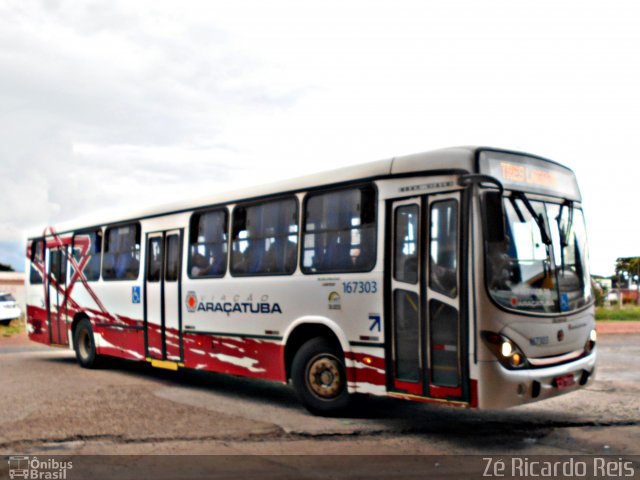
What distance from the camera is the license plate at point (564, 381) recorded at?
7.57m

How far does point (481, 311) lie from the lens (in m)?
7.20

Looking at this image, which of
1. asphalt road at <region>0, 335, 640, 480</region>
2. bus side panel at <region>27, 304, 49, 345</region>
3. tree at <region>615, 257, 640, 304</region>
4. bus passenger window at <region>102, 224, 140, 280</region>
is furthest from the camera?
tree at <region>615, 257, 640, 304</region>

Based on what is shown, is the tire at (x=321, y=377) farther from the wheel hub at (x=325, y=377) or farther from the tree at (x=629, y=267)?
the tree at (x=629, y=267)

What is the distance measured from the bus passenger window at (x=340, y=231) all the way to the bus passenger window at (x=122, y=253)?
465 centimetres

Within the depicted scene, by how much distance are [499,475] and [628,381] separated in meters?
7.24

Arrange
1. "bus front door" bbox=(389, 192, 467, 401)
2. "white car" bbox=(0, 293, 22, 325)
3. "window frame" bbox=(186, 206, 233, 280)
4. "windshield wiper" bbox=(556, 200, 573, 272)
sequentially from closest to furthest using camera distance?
"bus front door" bbox=(389, 192, 467, 401) < "windshield wiper" bbox=(556, 200, 573, 272) < "window frame" bbox=(186, 206, 233, 280) < "white car" bbox=(0, 293, 22, 325)

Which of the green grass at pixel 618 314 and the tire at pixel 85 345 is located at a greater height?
the tire at pixel 85 345

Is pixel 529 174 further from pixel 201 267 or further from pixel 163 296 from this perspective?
pixel 163 296

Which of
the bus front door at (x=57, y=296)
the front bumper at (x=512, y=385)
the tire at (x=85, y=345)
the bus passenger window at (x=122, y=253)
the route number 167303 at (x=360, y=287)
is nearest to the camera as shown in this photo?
the front bumper at (x=512, y=385)

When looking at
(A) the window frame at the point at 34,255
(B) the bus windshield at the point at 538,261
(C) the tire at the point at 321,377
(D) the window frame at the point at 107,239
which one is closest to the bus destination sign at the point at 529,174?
(B) the bus windshield at the point at 538,261

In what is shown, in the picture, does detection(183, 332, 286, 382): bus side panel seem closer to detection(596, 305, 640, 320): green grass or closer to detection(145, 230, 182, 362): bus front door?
detection(145, 230, 182, 362): bus front door

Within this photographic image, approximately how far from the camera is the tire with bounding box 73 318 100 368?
553 inches

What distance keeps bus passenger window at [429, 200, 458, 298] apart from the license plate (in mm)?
1401

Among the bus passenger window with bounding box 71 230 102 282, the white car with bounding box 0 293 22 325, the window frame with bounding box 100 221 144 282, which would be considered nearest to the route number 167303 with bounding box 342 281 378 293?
the window frame with bounding box 100 221 144 282
